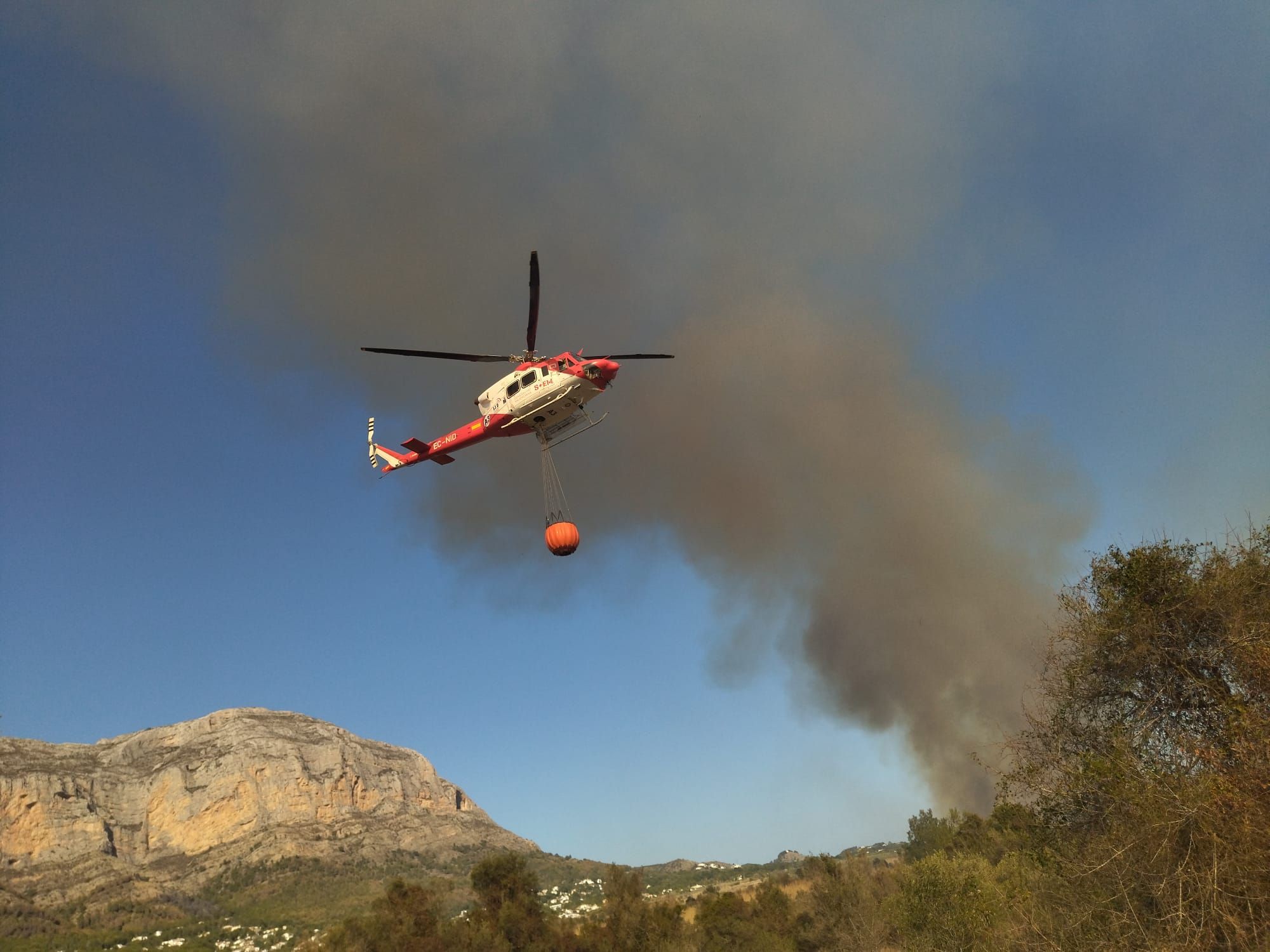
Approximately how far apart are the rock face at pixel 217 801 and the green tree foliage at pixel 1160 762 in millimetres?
154169

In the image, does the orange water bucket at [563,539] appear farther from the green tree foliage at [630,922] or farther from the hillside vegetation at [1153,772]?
the green tree foliage at [630,922]

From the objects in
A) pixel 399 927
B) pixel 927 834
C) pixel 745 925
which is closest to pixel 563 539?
pixel 399 927

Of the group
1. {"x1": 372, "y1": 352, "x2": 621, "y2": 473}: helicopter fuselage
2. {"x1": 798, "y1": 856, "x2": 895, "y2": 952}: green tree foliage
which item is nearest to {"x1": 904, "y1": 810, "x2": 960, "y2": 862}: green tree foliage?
{"x1": 798, "y1": 856, "x2": 895, "y2": 952}: green tree foliage

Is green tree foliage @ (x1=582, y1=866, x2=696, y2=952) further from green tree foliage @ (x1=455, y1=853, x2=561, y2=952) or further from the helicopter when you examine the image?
the helicopter

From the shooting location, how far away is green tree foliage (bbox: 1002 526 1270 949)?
1333 centimetres

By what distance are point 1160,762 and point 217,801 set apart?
184 metres

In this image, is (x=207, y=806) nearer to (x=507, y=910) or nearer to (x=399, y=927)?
(x=507, y=910)

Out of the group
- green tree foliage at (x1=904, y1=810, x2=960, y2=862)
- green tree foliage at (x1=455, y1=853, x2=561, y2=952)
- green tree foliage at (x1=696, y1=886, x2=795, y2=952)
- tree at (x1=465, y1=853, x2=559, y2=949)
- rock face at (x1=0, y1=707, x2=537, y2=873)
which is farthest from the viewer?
rock face at (x1=0, y1=707, x2=537, y2=873)

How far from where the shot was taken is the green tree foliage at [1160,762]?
13328 millimetres

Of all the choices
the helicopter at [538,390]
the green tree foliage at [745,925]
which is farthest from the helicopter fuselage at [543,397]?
the green tree foliage at [745,925]

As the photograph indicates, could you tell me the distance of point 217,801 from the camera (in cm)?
16550

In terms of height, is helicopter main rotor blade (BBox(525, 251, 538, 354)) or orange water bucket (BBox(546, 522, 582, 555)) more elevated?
helicopter main rotor blade (BBox(525, 251, 538, 354))

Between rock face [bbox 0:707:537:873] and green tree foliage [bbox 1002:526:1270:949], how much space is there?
154 metres

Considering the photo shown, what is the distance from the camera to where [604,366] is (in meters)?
29.0
